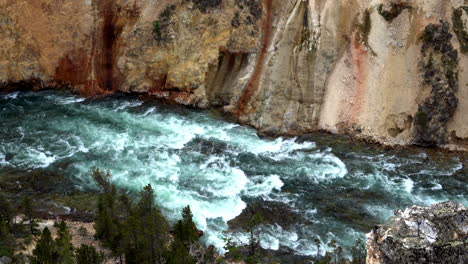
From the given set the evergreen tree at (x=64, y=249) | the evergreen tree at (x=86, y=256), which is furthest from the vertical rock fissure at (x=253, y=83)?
the evergreen tree at (x=86, y=256)

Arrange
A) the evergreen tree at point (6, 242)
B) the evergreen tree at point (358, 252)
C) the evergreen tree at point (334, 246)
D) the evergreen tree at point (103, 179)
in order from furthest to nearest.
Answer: the evergreen tree at point (103, 179) < the evergreen tree at point (334, 246) < the evergreen tree at point (6, 242) < the evergreen tree at point (358, 252)

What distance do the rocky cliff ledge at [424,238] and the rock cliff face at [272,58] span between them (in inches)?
1112

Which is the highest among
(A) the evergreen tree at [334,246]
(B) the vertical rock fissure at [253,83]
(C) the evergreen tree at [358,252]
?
(B) the vertical rock fissure at [253,83]

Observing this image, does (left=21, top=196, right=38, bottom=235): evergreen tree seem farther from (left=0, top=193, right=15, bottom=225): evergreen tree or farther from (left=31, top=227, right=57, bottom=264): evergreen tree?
(left=31, top=227, right=57, bottom=264): evergreen tree

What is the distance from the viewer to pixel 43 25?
47.6 m

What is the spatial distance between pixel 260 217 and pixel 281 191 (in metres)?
5.18

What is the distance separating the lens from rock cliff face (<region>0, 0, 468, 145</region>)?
39.6 m

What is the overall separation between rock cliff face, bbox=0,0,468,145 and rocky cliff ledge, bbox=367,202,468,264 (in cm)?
2824

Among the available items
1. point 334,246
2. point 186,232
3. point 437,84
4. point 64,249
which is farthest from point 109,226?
point 437,84

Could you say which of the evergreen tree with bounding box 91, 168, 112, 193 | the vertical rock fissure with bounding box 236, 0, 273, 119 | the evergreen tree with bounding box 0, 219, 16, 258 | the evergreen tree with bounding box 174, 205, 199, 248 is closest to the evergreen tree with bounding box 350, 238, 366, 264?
the evergreen tree with bounding box 174, 205, 199, 248

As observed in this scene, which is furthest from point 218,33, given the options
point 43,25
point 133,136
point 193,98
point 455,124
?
point 455,124

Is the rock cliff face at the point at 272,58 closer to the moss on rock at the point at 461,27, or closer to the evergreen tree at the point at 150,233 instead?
the moss on rock at the point at 461,27

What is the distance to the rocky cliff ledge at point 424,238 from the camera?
36.4 ft

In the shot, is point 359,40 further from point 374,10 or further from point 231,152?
point 231,152
